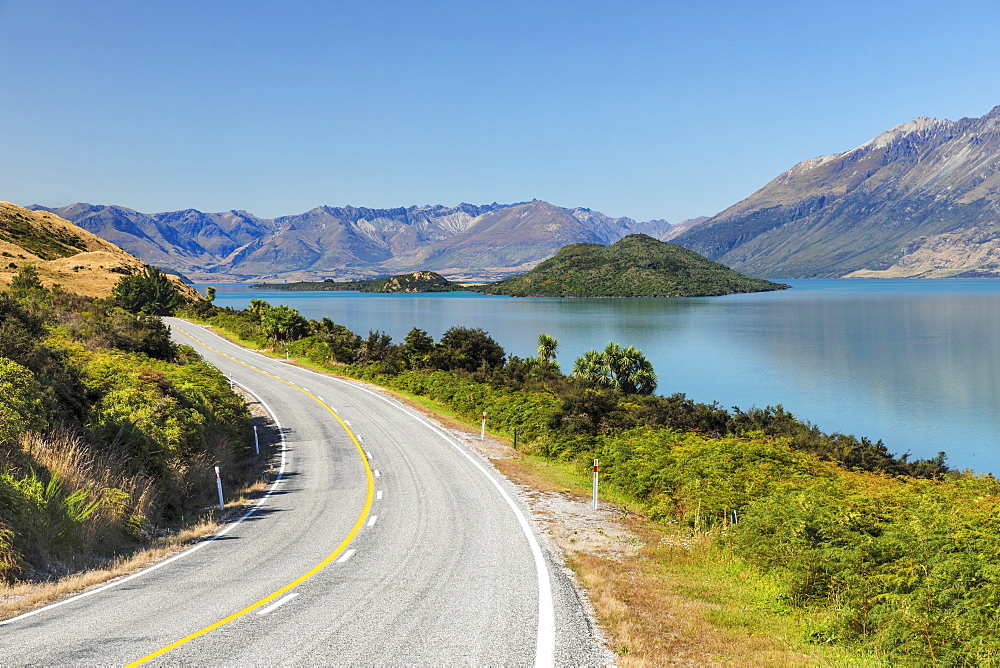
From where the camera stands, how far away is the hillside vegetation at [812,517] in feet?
25.3

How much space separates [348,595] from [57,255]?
13110 centimetres

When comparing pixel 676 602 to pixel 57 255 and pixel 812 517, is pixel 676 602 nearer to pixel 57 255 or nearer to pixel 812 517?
pixel 812 517

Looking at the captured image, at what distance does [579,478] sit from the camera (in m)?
21.4

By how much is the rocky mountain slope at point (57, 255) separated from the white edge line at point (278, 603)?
7596cm

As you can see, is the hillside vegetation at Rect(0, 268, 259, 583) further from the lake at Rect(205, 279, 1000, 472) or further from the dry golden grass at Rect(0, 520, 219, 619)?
the lake at Rect(205, 279, 1000, 472)

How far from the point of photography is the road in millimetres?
7605

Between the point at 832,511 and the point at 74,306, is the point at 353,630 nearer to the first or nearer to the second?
the point at 832,511

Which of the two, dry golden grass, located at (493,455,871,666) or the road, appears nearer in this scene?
the road

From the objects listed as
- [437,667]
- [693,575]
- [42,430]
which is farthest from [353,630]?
[42,430]

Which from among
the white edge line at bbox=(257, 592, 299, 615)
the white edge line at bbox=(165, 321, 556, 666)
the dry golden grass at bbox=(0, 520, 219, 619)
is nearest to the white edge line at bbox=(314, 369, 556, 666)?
the white edge line at bbox=(165, 321, 556, 666)

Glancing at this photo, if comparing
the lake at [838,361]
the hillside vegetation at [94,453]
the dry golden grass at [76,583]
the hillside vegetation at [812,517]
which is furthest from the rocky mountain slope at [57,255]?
the hillside vegetation at [812,517]

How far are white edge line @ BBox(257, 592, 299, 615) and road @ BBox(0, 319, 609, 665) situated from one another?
4cm

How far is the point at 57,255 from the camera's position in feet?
364

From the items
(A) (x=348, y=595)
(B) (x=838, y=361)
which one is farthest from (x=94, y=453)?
(B) (x=838, y=361)
